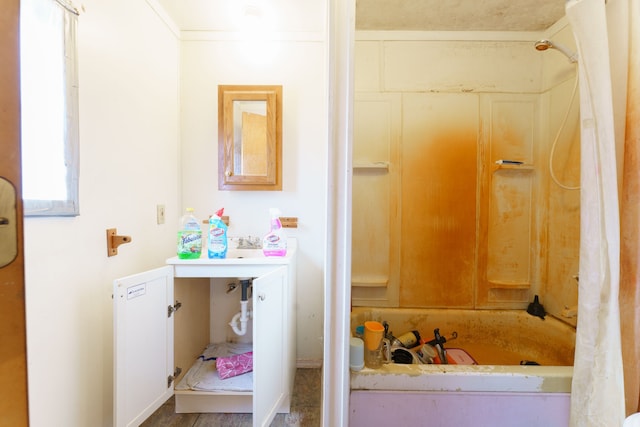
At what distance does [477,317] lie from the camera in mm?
1612

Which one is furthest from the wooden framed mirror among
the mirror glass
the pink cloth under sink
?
the pink cloth under sink

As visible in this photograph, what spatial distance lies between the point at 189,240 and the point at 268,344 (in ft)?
2.35

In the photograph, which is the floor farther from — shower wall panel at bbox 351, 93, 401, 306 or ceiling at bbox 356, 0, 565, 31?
ceiling at bbox 356, 0, 565, 31

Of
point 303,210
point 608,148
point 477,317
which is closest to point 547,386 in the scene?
point 477,317

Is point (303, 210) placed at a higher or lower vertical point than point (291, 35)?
lower

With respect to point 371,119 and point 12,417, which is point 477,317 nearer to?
point 371,119

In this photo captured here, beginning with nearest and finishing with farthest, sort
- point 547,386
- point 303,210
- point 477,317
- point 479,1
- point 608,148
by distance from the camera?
point 608,148
point 547,386
point 479,1
point 477,317
point 303,210

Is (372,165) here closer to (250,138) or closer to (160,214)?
(250,138)

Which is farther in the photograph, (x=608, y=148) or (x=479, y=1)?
(x=479, y=1)

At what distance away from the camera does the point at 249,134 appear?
169cm

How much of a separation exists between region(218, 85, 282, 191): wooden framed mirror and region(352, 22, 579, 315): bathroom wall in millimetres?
573

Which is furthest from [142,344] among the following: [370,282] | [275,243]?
[370,282]

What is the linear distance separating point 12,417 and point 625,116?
5.70 ft

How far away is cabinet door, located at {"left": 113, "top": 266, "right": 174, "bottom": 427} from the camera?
1.02 metres
